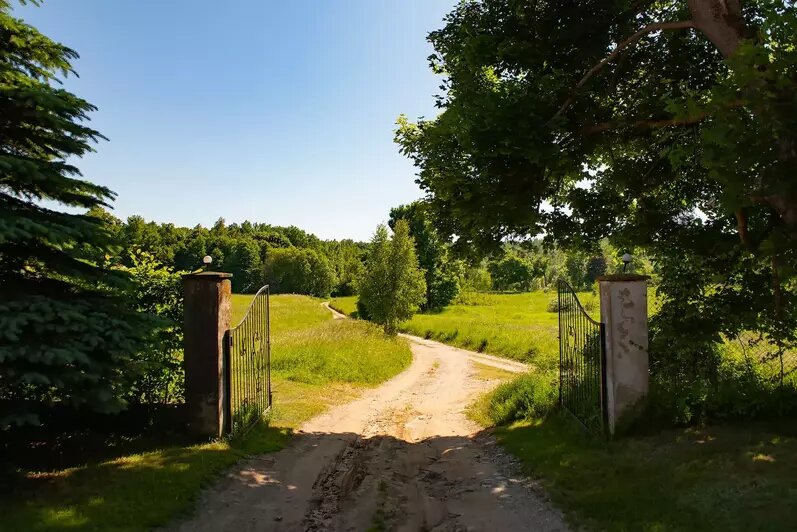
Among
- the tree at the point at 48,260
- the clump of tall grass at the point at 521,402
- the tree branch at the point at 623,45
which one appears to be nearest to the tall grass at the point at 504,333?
the clump of tall grass at the point at 521,402

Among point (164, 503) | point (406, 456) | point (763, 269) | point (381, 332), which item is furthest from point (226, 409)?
point (381, 332)

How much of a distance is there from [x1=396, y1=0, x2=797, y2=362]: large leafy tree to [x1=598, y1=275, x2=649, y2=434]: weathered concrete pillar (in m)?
0.97

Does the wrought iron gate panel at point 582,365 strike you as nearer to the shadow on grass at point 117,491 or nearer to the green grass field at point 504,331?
the green grass field at point 504,331

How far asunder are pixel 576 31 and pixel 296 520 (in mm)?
7895

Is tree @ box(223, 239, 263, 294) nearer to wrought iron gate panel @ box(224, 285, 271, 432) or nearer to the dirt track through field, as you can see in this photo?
wrought iron gate panel @ box(224, 285, 271, 432)

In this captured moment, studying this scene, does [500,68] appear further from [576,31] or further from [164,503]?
[164,503]

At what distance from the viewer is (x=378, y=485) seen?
7148mm

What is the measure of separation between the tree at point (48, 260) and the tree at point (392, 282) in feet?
90.0

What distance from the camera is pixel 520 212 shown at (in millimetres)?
8562

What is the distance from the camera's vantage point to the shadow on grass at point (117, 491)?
4729 mm

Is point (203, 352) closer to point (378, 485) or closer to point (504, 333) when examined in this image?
point (378, 485)

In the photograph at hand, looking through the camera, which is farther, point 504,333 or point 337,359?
point 504,333

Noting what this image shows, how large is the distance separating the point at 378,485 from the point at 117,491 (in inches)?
131

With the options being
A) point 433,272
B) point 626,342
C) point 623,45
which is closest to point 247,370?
→ point 626,342
